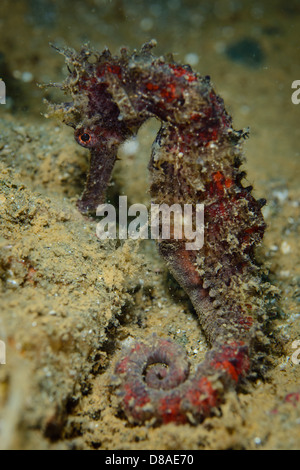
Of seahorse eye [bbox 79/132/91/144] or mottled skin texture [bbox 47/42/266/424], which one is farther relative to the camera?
seahorse eye [bbox 79/132/91/144]

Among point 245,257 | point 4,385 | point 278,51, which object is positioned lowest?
point 4,385

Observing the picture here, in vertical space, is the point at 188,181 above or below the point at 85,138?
below

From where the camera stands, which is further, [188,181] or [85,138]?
[85,138]

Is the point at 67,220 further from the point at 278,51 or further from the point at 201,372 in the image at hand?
the point at 278,51

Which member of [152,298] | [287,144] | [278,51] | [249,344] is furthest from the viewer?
[278,51]

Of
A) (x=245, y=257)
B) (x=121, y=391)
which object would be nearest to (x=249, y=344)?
(x=245, y=257)

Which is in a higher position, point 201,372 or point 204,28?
point 204,28

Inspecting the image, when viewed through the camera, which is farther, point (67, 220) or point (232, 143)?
point (67, 220)

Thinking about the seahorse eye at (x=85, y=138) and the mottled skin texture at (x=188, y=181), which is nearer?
the mottled skin texture at (x=188, y=181)
